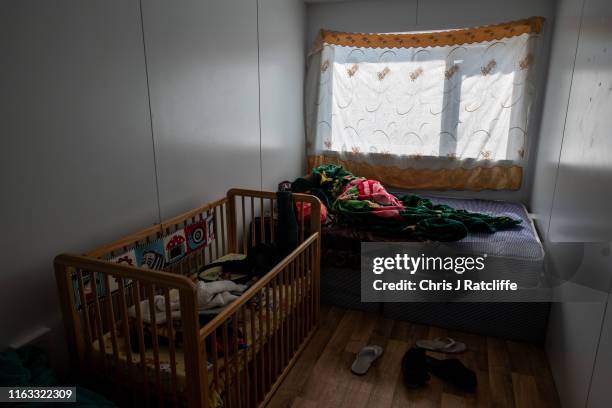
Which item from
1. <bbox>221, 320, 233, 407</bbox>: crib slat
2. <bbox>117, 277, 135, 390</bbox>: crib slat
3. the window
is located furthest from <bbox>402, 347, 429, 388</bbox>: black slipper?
the window

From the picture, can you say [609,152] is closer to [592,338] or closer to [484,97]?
[592,338]

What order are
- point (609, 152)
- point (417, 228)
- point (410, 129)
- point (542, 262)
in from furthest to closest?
point (410, 129)
point (417, 228)
point (542, 262)
point (609, 152)

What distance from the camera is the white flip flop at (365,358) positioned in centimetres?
211

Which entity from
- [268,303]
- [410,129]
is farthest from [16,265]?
[410,129]

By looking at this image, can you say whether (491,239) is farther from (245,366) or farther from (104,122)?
(104,122)

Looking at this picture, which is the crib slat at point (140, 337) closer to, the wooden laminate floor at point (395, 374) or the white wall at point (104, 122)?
the white wall at point (104, 122)

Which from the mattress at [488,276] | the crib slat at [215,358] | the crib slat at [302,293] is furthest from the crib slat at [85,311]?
the mattress at [488,276]

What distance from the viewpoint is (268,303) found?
179 cm

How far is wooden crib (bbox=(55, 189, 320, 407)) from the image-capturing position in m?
1.35

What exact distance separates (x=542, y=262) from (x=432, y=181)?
1.40 meters

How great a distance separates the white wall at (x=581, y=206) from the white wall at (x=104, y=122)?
1989 millimetres

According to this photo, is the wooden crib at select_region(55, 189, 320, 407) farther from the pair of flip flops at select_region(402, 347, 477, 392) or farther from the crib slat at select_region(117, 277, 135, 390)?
the pair of flip flops at select_region(402, 347, 477, 392)

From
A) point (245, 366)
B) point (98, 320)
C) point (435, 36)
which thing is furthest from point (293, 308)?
point (435, 36)

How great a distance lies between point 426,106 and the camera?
340cm
